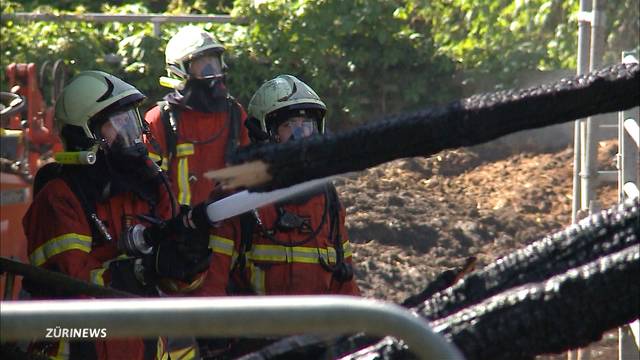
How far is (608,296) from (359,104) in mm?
10174

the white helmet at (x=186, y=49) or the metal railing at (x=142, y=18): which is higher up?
the white helmet at (x=186, y=49)

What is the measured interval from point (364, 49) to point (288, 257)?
24.2 ft

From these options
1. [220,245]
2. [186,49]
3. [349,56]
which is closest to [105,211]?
[220,245]

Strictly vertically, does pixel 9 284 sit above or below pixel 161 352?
above


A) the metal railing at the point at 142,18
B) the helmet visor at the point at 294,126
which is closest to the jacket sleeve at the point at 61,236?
the helmet visor at the point at 294,126

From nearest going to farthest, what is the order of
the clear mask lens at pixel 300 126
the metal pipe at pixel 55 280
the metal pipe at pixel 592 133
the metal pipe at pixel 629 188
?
the metal pipe at pixel 55 280 → the clear mask lens at pixel 300 126 → the metal pipe at pixel 629 188 → the metal pipe at pixel 592 133

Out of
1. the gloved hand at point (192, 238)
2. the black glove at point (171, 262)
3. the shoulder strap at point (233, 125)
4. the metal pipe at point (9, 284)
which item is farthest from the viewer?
the shoulder strap at point (233, 125)

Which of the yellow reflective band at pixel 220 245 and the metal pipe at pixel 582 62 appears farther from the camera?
the metal pipe at pixel 582 62

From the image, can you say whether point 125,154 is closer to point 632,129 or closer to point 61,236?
point 61,236

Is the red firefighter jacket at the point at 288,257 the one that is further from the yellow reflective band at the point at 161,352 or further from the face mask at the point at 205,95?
the face mask at the point at 205,95

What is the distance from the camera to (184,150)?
709 cm

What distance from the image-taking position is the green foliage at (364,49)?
12.1 meters

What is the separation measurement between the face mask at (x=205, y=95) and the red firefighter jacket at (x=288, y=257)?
2146 millimetres

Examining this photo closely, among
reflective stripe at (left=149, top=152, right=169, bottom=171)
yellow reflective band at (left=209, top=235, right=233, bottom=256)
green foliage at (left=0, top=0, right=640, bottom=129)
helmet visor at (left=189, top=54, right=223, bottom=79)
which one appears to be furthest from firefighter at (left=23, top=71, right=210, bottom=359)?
green foliage at (left=0, top=0, right=640, bottom=129)
